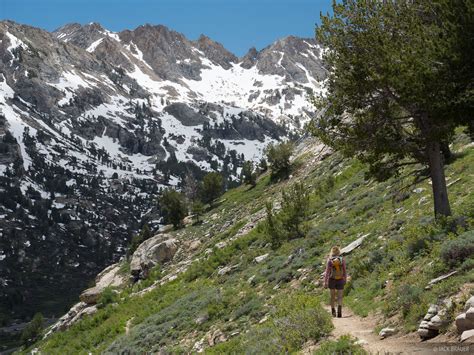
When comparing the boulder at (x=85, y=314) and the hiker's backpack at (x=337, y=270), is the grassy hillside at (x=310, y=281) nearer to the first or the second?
the hiker's backpack at (x=337, y=270)

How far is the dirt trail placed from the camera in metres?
8.99

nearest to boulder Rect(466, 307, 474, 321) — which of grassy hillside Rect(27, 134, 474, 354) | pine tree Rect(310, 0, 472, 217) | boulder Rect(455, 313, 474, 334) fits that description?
boulder Rect(455, 313, 474, 334)

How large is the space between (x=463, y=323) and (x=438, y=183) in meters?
9.26

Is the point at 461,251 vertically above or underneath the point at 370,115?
underneath

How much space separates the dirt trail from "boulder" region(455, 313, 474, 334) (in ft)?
2.11

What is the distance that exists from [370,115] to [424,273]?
7.84 metres

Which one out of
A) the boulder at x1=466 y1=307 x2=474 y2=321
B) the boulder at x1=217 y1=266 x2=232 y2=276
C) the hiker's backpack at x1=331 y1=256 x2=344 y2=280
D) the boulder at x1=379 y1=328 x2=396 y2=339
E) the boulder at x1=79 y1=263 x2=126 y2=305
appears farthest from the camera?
the boulder at x1=79 y1=263 x2=126 y2=305

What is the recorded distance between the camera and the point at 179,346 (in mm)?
18328

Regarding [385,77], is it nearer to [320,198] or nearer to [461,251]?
[461,251]

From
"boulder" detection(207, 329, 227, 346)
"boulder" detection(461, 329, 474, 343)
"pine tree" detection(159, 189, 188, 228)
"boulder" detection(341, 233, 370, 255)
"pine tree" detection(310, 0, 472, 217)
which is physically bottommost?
"boulder" detection(207, 329, 227, 346)

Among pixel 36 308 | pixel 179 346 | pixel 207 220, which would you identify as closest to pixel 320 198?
pixel 179 346

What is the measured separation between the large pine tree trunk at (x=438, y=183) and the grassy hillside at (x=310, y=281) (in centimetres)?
51

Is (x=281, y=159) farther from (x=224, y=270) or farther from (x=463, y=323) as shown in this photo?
(x=463, y=323)

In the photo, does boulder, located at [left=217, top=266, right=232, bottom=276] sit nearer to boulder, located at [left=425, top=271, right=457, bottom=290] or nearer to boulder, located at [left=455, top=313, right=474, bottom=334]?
boulder, located at [left=425, top=271, right=457, bottom=290]
